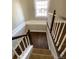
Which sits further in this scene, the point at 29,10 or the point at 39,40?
the point at 29,10

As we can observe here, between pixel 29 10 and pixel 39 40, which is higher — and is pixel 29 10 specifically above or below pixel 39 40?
above

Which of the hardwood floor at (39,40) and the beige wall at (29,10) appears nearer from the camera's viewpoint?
the hardwood floor at (39,40)

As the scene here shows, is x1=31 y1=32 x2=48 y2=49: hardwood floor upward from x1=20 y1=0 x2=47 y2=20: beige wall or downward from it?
downward

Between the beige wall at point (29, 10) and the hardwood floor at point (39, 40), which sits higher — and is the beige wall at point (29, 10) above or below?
above

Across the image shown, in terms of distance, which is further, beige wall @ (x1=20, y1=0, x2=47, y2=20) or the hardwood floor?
beige wall @ (x1=20, y1=0, x2=47, y2=20)
